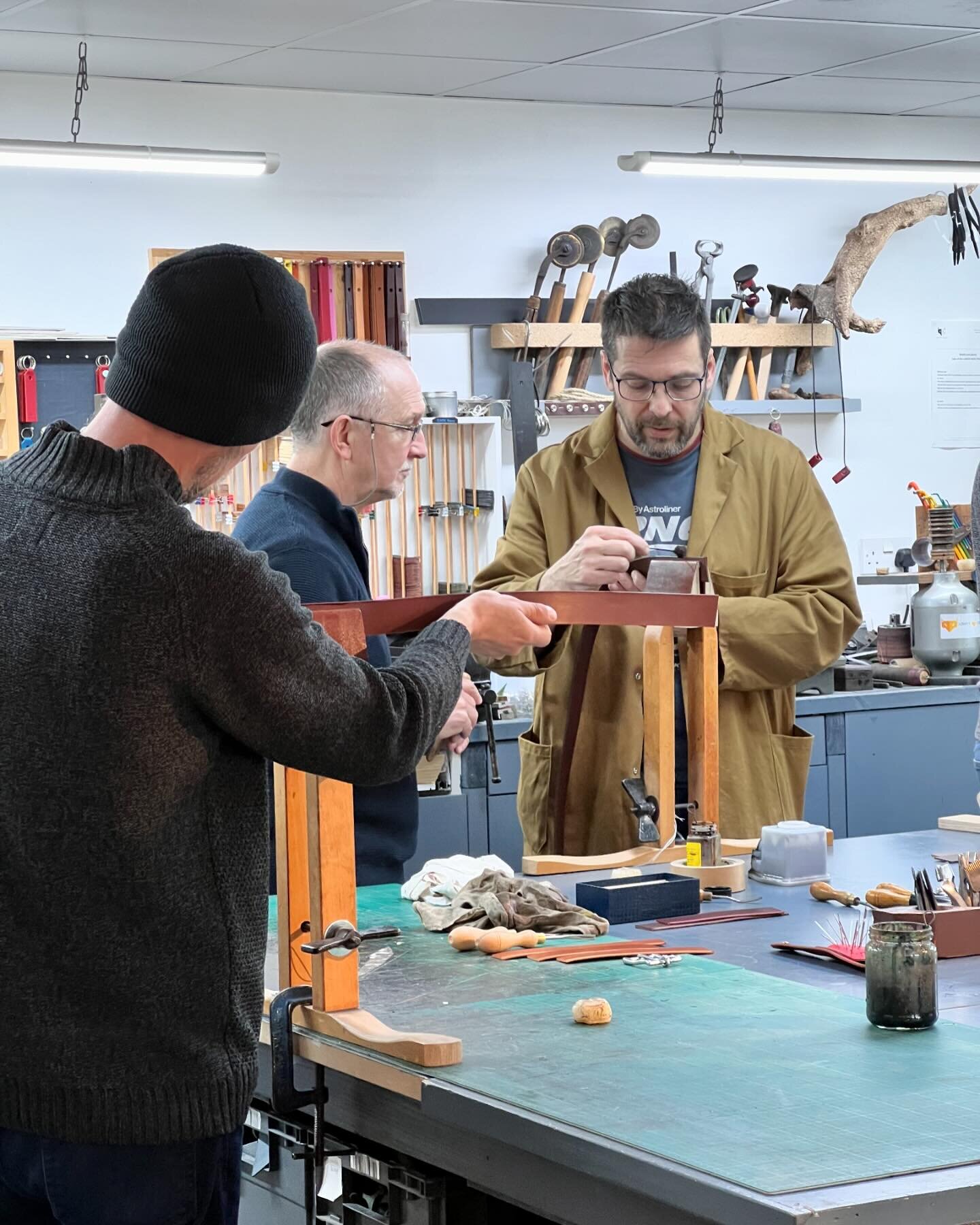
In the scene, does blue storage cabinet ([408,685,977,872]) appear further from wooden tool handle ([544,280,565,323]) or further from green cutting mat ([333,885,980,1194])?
green cutting mat ([333,885,980,1194])

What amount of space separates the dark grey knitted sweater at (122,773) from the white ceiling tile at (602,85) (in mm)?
4514

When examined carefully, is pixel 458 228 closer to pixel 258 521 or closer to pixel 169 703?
pixel 258 521

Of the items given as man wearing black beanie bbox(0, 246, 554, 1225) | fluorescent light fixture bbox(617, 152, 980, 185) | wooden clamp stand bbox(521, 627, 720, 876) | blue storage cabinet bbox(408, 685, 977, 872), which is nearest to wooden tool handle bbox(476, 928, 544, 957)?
wooden clamp stand bbox(521, 627, 720, 876)

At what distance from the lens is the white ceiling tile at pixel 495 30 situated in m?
4.85

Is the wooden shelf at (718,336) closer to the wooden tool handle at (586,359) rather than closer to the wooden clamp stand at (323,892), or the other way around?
the wooden tool handle at (586,359)

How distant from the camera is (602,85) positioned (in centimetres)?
589

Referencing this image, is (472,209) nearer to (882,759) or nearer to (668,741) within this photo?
(882,759)

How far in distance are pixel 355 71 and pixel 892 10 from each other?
1.75 meters

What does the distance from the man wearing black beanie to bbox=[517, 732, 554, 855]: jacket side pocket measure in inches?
66.5

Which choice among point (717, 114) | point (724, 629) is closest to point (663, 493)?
point (724, 629)

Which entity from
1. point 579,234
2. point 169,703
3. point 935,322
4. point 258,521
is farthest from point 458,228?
point 169,703

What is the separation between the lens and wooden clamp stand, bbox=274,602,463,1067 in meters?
1.89

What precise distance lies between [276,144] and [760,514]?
124 inches

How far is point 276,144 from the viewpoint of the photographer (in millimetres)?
5754
